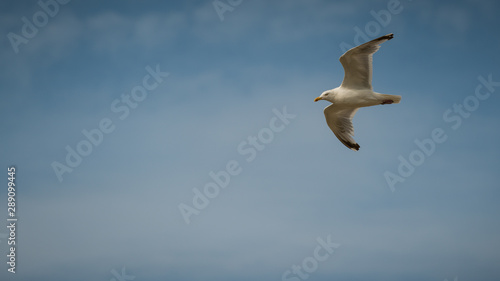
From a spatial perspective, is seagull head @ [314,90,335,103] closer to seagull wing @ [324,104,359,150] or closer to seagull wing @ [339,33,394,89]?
seagull wing @ [339,33,394,89]

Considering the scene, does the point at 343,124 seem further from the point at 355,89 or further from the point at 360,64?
the point at 360,64

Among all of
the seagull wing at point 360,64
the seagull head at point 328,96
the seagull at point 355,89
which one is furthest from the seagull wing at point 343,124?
the seagull wing at point 360,64

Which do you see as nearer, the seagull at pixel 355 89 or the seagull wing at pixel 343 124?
the seagull at pixel 355 89

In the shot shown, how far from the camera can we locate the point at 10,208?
1650 cm

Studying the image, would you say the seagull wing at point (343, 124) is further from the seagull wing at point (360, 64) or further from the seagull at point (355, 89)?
the seagull wing at point (360, 64)

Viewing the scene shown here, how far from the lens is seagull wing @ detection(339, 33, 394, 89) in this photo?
13.1 meters

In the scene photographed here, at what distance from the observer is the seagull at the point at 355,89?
13242 mm

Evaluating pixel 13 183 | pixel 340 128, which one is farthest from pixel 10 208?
pixel 340 128

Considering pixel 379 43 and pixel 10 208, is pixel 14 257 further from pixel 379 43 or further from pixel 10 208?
pixel 379 43

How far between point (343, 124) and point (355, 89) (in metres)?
1.83

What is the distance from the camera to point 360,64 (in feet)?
44.4

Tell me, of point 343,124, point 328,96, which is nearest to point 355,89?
point 328,96

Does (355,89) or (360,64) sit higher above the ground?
(360,64)

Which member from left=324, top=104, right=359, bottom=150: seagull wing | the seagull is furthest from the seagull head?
left=324, top=104, right=359, bottom=150: seagull wing
